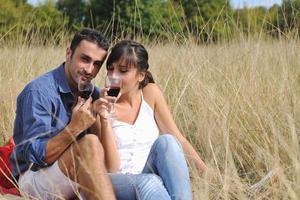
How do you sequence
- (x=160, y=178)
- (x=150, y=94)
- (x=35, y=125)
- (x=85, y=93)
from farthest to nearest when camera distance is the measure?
(x=150, y=94) < (x=85, y=93) < (x=160, y=178) < (x=35, y=125)

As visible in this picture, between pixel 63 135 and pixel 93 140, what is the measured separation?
4.9 inches

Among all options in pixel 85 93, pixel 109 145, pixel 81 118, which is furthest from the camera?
pixel 85 93

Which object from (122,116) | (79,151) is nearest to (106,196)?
(79,151)

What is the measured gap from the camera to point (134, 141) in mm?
2721

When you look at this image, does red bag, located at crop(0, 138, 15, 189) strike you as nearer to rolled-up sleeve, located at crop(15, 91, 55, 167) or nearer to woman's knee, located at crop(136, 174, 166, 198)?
rolled-up sleeve, located at crop(15, 91, 55, 167)

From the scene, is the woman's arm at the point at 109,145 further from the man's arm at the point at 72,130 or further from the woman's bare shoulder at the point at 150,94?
the woman's bare shoulder at the point at 150,94

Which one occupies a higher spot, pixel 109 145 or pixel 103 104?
pixel 103 104

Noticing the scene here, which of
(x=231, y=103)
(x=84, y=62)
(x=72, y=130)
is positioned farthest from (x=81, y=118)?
(x=231, y=103)

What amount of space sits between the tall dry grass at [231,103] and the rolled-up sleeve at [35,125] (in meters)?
0.65

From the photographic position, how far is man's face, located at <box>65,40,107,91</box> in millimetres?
2578

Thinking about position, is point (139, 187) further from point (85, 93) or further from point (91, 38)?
point (91, 38)

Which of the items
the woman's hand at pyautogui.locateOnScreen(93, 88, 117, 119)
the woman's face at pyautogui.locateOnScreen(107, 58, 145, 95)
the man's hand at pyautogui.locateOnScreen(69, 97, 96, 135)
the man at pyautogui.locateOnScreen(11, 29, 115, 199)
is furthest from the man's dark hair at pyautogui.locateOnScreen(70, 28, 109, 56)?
the man's hand at pyautogui.locateOnScreen(69, 97, 96, 135)

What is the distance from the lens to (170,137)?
2531 millimetres

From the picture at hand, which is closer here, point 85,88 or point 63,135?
point 63,135
